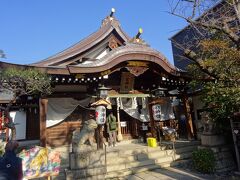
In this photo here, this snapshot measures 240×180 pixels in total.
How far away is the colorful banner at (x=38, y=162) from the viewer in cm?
634

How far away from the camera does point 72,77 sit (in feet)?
32.4

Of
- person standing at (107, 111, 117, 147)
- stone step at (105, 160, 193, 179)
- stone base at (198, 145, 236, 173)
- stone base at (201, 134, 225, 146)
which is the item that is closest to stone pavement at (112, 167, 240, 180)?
stone step at (105, 160, 193, 179)

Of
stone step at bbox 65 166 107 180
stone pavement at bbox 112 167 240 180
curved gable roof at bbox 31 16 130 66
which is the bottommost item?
stone pavement at bbox 112 167 240 180

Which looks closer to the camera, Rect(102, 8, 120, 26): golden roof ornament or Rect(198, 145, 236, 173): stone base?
Rect(198, 145, 236, 173): stone base

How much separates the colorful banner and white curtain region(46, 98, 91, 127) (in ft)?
14.2

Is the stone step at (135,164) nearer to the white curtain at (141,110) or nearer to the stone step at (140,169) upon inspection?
the stone step at (140,169)

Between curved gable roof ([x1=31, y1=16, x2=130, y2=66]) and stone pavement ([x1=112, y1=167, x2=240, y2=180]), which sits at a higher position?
curved gable roof ([x1=31, y1=16, x2=130, y2=66])

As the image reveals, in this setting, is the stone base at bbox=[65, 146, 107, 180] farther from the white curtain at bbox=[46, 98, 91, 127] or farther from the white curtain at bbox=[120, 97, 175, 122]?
the white curtain at bbox=[120, 97, 175, 122]

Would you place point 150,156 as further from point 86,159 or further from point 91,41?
point 91,41

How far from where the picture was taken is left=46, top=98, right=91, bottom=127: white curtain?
10992 millimetres

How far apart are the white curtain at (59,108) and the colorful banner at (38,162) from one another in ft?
14.2

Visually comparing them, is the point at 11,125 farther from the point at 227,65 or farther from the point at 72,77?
the point at 227,65

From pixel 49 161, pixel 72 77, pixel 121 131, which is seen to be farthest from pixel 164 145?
pixel 49 161

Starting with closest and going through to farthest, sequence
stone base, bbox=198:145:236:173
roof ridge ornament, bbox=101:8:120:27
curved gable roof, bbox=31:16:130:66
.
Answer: stone base, bbox=198:145:236:173, curved gable roof, bbox=31:16:130:66, roof ridge ornament, bbox=101:8:120:27
